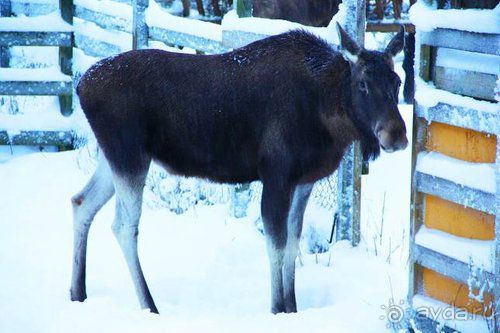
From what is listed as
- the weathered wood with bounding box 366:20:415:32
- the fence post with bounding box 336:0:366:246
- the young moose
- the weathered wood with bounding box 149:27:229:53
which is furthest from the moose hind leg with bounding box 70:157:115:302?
the weathered wood with bounding box 366:20:415:32

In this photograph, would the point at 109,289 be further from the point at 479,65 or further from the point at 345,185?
the point at 479,65

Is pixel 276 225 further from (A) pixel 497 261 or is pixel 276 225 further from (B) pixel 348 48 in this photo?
(A) pixel 497 261

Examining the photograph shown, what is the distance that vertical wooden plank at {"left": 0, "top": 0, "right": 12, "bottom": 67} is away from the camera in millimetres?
11758

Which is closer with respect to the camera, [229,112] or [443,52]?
[443,52]

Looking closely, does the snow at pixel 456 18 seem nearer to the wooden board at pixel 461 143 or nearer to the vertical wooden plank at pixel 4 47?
the wooden board at pixel 461 143

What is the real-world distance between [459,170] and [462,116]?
27cm

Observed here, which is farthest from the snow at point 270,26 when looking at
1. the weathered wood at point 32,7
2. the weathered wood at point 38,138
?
the weathered wood at point 32,7

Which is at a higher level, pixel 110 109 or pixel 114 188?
pixel 110 109

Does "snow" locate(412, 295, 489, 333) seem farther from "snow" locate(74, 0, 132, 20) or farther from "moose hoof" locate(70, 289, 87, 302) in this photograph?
"snow" locate(74, 0, 132, 20)

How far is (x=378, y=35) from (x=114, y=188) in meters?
12.1

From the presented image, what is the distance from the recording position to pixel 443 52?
500cm

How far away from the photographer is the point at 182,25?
8.89 meters

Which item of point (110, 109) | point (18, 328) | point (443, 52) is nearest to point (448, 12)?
point (443, 52)

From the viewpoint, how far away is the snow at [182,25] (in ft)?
27.3
